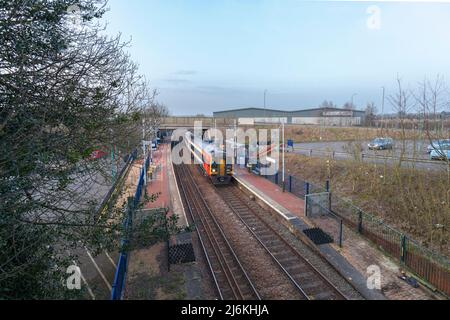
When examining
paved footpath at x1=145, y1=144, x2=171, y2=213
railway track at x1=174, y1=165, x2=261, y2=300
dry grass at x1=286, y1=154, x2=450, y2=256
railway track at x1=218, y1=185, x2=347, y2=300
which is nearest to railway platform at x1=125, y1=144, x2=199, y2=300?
railway track at x1=174, y1=165, x2=261, y2=300

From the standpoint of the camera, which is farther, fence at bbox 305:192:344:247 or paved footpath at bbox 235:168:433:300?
fence at bbox 305:192:344:247

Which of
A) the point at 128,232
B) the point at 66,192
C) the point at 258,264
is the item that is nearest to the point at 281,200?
the point at 258,264

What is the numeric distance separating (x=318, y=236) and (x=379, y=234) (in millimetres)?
2304

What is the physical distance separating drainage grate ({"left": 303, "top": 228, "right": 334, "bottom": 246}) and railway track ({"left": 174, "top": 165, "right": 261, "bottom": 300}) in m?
3.22

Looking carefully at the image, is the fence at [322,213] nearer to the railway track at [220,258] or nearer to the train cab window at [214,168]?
the railway track at [220,258]

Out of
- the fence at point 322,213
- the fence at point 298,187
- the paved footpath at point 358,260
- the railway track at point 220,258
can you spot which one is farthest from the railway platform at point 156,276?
the fence at point 298,187

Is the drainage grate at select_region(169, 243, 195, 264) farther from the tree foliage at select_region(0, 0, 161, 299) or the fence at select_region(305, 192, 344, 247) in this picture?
the fence at select_region(305, 192, 344, 247)

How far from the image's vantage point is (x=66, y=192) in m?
6.06

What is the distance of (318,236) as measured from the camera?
11156 mm

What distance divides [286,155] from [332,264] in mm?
18603

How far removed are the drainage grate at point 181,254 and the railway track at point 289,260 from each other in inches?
113

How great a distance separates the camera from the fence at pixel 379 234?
8.13 m

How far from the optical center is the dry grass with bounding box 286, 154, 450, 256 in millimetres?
10906

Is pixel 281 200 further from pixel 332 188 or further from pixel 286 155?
pixel 286 155
